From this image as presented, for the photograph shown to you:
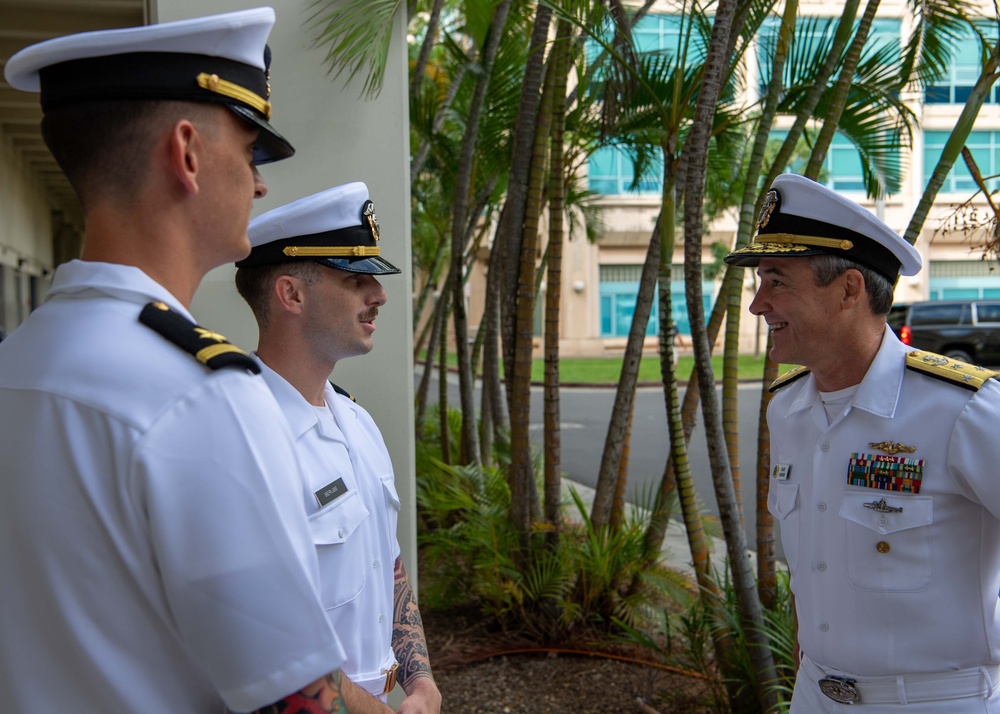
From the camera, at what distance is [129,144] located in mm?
1110

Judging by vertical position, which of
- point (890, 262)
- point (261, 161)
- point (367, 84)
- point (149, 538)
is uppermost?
point (367, 84)

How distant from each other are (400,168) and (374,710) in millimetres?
2550

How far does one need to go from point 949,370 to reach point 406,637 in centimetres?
143

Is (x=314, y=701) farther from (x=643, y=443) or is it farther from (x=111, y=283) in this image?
(x=643, y=443)

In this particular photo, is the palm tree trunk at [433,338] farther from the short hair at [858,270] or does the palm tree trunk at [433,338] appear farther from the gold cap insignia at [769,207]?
the short hair at [858,270]

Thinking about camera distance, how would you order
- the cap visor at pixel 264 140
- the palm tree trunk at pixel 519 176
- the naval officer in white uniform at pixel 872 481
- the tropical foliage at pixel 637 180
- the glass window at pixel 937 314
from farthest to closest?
the glass window at pixel 937 314, the palm tree trunk at pixel 519 176, the tropical foliage at pixel 637 180, the naval officer in white uniform at pixel 872 481, the cap visor at pixel 264 140

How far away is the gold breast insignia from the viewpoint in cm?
212

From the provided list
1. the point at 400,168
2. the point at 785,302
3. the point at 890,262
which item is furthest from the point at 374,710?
the point at 400,168

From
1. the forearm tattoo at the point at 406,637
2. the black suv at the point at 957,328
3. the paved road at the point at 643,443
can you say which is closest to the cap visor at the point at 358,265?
the forearm tattoo at the point at 406,637

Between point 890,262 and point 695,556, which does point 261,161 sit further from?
point 695,556

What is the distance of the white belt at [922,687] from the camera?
2004 mm

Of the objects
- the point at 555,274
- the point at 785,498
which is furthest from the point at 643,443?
the point at 785,498

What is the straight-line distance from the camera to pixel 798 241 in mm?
2389

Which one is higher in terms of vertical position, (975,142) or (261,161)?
(975,142)
